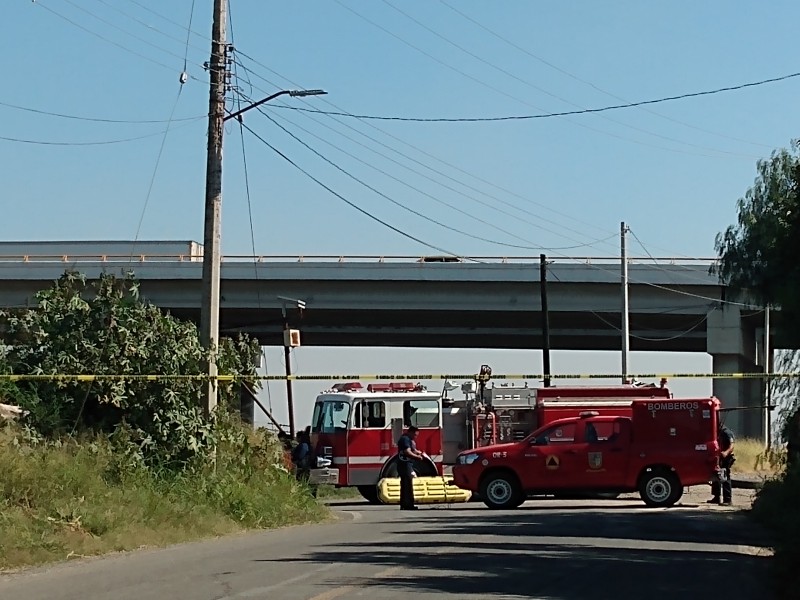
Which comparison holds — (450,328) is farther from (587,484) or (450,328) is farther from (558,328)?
(587,484)

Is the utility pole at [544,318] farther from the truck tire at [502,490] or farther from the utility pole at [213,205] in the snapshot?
the utility pole at [213,205]

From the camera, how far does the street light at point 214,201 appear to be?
824 inches

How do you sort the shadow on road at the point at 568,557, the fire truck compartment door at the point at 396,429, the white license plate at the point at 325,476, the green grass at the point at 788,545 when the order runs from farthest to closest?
the fire truck compartment door at the point at 396,429 < the white license plate at the point at 325,476 < the shadow on road at the point at 568,557 < the green grass at the point at 788,545

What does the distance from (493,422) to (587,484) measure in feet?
20.5

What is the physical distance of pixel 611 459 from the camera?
25438mm

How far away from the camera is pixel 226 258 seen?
5091 centimetres

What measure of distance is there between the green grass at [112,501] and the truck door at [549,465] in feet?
17.1

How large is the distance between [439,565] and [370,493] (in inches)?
735

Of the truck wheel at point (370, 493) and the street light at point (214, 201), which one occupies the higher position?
the street light at point (214, 201)

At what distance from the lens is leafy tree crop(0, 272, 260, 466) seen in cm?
1953

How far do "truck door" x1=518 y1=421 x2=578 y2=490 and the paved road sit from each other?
4.65 meters

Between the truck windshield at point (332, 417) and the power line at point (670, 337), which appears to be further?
the power line at point (670, 337)

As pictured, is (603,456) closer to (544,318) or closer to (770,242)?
(770,242)

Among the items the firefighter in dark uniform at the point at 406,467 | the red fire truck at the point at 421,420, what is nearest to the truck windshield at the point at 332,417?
the red fire truck at the point at 421,420
